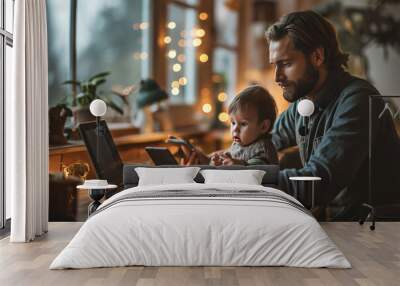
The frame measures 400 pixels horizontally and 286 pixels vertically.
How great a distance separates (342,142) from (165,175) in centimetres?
213

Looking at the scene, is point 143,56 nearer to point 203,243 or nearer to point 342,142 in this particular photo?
point 342,142

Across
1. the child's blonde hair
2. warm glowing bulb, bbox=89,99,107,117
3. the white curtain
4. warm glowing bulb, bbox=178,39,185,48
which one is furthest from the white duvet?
warm glowing bulb, bbox=178,39,185,48

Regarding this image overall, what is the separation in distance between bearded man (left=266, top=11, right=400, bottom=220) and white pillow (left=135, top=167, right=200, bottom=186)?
1.18m

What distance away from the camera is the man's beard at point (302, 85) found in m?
7.50

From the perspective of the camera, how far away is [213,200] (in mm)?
5230

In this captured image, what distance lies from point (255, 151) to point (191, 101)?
1003 millimetres

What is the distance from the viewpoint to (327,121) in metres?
7.44

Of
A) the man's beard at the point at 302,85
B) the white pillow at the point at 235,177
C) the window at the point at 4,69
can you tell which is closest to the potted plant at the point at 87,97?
the window at the point at 4,69

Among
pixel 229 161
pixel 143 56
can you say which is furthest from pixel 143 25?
pixel 229 161

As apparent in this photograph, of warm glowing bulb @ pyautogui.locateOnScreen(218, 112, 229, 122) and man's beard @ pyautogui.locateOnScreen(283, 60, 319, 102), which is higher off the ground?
man's beard @ pyautogui.locateOnScreen(283, 60, 319, 102)

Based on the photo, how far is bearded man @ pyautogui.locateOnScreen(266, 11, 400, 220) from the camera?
7.45 m

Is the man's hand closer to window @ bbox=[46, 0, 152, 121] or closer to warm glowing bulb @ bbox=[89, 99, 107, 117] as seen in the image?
window @ bbox=[46, 0, 152, 121]

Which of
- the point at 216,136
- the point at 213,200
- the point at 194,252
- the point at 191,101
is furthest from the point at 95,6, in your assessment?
the point at 194,252

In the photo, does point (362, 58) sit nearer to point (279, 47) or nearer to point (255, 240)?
point (279, 47)
